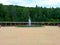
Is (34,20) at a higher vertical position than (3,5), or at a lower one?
lower

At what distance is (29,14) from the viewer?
24.3 metres

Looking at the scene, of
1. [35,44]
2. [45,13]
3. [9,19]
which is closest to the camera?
[35,44]

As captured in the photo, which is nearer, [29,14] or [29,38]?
[29,38]

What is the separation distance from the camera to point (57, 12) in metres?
25.6

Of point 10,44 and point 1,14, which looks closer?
point 10,44

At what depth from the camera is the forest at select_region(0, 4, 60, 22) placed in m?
23.7

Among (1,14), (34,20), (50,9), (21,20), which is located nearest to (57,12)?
(50,9)

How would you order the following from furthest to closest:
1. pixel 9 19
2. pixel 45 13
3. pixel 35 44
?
pixel 45 13, pixel 9 19, pixel 35 44

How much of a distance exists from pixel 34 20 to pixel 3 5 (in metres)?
5.43

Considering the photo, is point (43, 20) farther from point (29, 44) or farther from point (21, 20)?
point (29, 44)

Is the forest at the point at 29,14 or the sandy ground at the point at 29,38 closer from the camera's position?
the sandy ground at the point at 29,38

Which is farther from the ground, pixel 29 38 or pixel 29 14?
pixel 29 38

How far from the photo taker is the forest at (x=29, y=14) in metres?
23.7

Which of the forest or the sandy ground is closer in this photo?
the sandy ground
